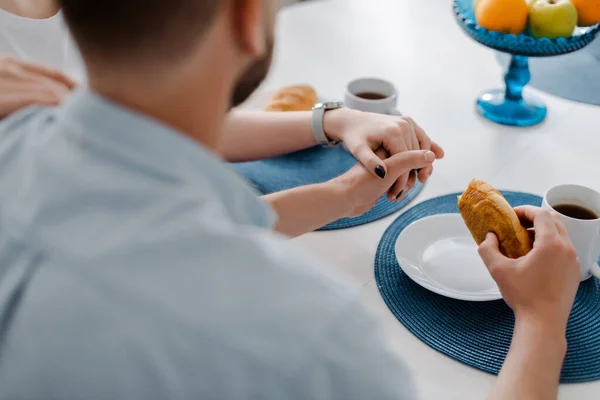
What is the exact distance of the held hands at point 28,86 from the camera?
71 cm

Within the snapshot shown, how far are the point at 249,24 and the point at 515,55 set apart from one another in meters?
0.89

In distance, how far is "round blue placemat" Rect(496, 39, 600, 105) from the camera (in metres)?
1.36

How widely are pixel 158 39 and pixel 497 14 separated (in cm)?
90

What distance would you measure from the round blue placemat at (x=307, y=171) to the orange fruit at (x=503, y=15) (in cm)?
A: 35

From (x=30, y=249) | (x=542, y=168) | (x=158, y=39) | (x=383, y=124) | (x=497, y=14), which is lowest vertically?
(x=542, y=168)

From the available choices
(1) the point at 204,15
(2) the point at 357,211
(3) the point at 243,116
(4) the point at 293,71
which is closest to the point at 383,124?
(2) the point at 357,211

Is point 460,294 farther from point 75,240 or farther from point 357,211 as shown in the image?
point 75,240

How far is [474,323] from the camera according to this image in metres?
0.81

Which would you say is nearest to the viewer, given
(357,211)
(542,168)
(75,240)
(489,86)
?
(75,240)

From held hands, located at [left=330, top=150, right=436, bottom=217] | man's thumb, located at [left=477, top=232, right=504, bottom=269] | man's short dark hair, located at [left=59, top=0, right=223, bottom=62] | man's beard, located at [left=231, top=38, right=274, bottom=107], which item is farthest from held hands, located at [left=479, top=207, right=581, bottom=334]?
man's short dark hair, located at [left=59, top=0, right=223, bottom=62]

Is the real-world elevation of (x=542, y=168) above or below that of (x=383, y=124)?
below

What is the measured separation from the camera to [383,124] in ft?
3.46

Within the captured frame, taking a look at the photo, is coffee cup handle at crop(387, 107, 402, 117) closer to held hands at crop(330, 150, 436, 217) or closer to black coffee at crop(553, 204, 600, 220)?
held hands at crop(330, 150, 436, 217)

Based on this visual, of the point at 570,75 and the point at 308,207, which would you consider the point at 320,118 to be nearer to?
the point at 308,207
